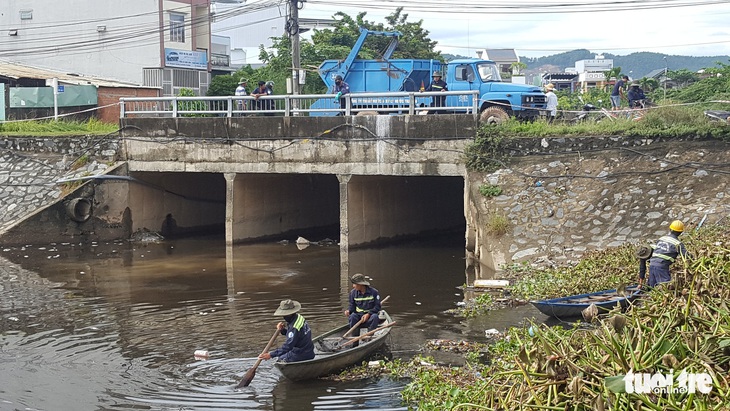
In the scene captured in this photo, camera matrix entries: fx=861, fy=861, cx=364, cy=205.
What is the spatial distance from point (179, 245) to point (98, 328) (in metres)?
10.8

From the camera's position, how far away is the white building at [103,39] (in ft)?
150

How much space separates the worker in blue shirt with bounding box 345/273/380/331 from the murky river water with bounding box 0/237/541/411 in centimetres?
72

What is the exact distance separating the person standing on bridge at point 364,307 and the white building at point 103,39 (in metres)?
33.0

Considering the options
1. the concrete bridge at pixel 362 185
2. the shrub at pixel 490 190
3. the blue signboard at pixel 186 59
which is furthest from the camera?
the blue signboard at pixel 186 59

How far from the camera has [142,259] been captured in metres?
24.2

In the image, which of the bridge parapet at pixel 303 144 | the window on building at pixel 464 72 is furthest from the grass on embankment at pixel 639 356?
the window on building at pixel 464 72

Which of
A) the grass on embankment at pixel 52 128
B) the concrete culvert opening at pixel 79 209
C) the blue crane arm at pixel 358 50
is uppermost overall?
the blue crane arm at pixel 358 50

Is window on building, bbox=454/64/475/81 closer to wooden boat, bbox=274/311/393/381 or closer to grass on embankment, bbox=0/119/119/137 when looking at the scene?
grass on embankment, bbox=0/119/119/137

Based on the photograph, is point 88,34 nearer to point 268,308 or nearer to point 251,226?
point 251,226

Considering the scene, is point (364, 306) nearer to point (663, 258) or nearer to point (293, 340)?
point (293, 340)

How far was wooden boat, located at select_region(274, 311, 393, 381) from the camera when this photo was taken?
39.5 ft

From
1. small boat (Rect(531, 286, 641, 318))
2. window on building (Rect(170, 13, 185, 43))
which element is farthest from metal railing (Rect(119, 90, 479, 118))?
window on building (Rect(170, 13, 185, 43))

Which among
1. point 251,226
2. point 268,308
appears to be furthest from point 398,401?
point 251,226

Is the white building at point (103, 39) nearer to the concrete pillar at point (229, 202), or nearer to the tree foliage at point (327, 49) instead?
the tree foliage at point (327, 49)
